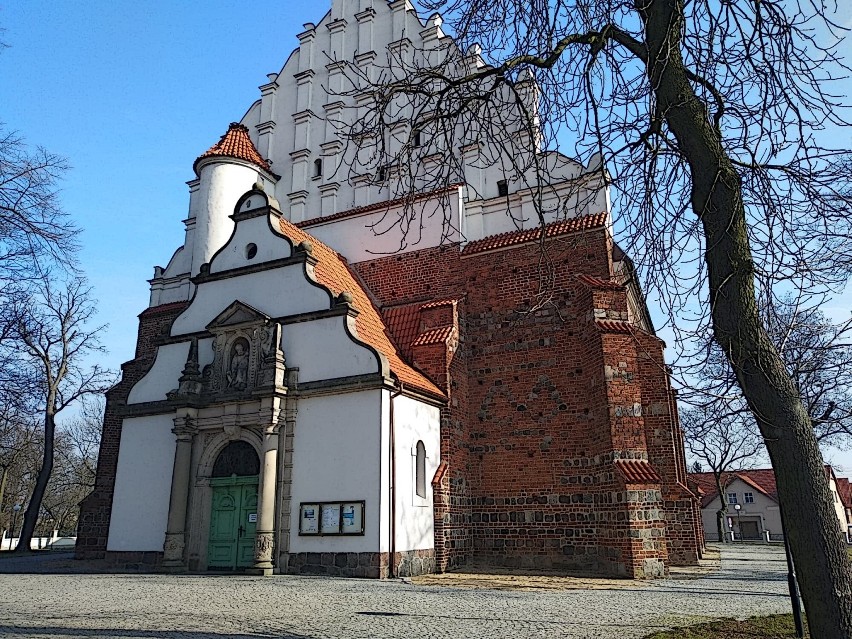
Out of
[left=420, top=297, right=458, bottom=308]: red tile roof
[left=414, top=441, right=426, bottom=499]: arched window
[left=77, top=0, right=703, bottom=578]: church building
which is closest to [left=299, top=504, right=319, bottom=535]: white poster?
[left=77, top=0, right=703, bottom=578]: church building

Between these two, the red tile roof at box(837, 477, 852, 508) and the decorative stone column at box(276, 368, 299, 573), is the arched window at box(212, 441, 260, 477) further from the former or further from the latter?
the red tile roof at box(837, 477, 852, 508)

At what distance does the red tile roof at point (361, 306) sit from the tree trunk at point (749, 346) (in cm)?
921

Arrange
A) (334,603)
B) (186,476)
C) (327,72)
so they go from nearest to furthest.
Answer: (334,603) → (186,476) → (327,72)

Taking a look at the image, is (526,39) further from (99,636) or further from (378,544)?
(378,544)

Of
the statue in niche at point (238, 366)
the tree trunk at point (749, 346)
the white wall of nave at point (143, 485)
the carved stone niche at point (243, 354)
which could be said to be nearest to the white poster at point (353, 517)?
the carved stone niche at point (243, 354)

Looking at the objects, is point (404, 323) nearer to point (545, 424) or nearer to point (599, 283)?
point (545, 424)

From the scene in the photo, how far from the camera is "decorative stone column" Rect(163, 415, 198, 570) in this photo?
13.9 meters

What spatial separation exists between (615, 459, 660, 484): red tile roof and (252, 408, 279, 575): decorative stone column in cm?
719

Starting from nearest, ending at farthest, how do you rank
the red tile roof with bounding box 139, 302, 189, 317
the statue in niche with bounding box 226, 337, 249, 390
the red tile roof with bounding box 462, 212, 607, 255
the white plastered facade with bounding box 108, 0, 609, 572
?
the white plastered facade with bounding box 108, 0, 609, 572 → the statue in niche with bounding box 226, 337, 249, 390 → the red tile roof with bounding box 462, 212, 607, 255 → the red tile roof with bounding box 139, 302, 189, 317

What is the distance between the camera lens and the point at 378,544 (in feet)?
40.7

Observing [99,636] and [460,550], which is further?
[460,550]

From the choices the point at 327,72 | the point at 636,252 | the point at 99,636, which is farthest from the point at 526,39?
the point at 327,72

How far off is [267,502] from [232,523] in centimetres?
152

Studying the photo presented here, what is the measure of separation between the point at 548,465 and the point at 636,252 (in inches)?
397
